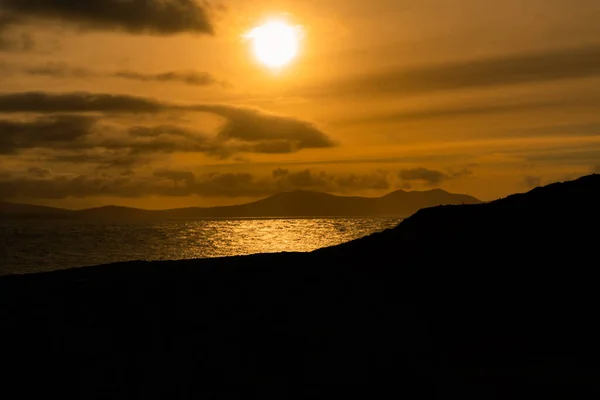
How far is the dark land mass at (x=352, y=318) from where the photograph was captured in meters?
17.9

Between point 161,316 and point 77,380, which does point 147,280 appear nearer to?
point 161,316

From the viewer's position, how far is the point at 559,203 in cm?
2797

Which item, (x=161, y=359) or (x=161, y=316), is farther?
(x=161, y=316)

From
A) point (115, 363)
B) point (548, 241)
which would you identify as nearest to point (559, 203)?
point (548, 241)

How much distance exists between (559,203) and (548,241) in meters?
2.70

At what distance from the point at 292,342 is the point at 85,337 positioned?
6.46 meters

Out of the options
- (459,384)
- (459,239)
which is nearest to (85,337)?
(459,384)

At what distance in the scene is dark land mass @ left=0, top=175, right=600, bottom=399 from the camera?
17906 millimetres

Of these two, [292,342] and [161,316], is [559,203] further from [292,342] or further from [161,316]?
[161,316]

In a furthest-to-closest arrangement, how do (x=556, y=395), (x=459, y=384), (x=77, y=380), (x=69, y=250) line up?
(x=69, y=250), (x=77, y=380), (x=459, y=384), (x=556, y=395)

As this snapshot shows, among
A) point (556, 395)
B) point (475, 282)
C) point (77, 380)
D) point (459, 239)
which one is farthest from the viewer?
point (459, 239)

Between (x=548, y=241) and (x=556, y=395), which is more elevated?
(x=548, y=241)

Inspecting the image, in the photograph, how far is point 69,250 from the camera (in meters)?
112

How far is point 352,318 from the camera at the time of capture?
74.5 ft
